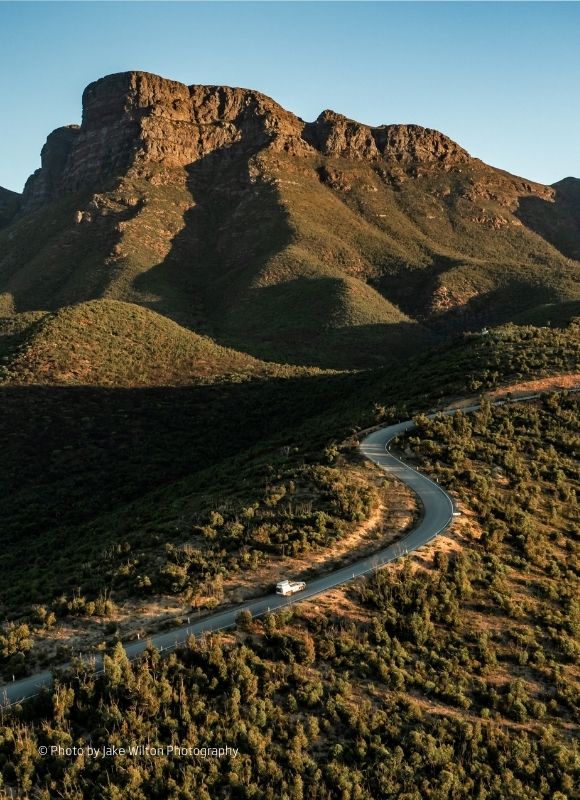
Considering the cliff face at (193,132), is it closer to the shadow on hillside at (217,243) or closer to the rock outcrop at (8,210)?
the shadow on hillside at (217,243)

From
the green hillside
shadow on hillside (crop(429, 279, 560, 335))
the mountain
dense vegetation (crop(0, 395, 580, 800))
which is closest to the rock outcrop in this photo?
the mountain

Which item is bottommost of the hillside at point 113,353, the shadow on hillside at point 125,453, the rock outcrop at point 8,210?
the shadow on hillside at point 125,453

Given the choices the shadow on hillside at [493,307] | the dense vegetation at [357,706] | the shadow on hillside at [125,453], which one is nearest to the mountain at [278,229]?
the shadow on hillside at [493,307]

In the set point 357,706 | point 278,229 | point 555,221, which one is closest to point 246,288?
point 278,229

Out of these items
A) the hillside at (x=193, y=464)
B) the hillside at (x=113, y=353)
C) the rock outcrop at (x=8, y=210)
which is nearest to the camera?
the hillside at (x=193, y=464)

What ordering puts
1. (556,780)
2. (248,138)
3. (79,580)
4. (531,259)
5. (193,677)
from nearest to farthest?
(556,780), (193,677), (79,580), (531,259), (248,138)

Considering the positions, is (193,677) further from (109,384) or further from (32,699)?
(109,384)

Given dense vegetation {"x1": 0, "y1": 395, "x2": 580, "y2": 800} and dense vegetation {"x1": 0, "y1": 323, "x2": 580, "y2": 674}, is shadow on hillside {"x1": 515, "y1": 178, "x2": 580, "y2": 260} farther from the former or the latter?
dense vegetation {"x1": 0, "y1": 395, "x2": 580, "y2": 800}

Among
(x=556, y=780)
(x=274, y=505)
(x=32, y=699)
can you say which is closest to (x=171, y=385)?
(x=274, y=505)
